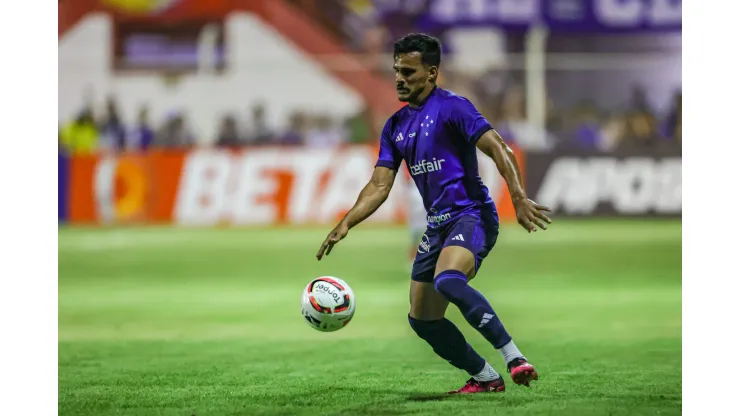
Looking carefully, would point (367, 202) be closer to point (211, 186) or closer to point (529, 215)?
point (529, 215)

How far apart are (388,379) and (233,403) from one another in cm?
145

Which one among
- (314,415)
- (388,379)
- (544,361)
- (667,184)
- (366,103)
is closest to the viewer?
(314,415)

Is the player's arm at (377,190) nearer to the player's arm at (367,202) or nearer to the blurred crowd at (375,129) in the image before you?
the player's arm at (367,202)

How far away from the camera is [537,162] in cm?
2531

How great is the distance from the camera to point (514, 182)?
7.16 m

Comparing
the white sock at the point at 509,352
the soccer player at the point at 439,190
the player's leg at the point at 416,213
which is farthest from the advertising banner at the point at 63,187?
the white sock at the point at 509,352

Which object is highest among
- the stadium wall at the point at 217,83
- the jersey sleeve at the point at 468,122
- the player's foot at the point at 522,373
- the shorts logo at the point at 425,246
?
the stadium wall at the point at 217,83

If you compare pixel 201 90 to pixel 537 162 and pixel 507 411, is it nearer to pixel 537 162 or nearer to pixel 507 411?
pixel 537 162

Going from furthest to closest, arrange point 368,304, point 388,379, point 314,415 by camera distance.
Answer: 1. point 368,304
2. point 388,379
3. point 314,415

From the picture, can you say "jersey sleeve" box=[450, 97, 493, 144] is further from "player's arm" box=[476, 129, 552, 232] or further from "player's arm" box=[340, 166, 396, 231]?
"player's arm" box=[340, 166, 396, 231]

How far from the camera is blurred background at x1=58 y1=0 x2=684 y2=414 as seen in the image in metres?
20.3

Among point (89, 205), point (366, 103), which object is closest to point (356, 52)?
point (366, 103)

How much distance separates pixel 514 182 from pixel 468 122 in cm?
56

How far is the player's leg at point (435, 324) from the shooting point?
25.1 ft
